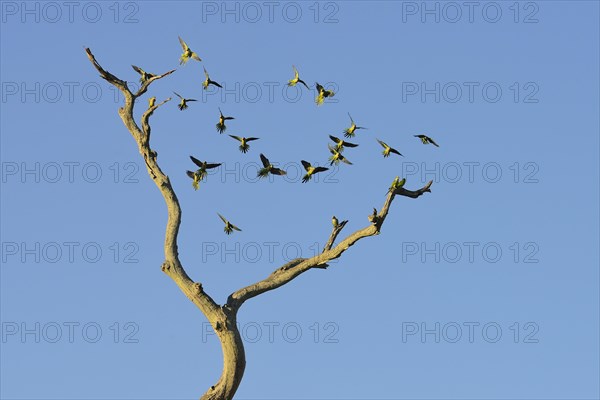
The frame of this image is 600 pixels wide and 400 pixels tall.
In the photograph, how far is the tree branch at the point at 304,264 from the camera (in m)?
23.4

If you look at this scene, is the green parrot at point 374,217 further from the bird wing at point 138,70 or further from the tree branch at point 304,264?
the bird wing at point 138,70

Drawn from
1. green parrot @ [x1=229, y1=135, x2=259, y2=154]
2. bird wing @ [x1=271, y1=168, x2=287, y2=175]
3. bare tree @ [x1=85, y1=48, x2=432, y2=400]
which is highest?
green parrot @ [x1=229, y1=135, x2=259, y2=154]

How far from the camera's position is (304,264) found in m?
24.2

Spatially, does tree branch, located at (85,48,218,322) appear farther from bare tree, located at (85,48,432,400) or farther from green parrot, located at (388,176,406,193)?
green parrot, located at (388,176,406,193)

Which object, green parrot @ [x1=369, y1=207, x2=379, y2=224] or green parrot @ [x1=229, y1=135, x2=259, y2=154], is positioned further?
green parrot @ [x1=229, y1=135, x2=259, y2=154]

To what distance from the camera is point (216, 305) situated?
78.1 ft

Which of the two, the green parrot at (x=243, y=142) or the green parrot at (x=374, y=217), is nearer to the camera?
the green parrot at (x=374, y=217)

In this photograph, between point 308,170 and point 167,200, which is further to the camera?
point 167,200

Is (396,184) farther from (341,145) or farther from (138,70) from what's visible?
(138,70)

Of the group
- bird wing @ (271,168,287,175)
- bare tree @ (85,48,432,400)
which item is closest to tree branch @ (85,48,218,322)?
bare tree @ (85,48,432,400)

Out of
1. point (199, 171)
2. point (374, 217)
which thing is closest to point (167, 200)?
point (199, 171)

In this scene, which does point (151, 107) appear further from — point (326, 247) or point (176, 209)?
point (326, 247)

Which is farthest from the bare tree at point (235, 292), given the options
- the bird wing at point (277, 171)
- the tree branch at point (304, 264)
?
the bird wing at point (277, 171)

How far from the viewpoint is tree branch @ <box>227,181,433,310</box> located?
2338 cm
